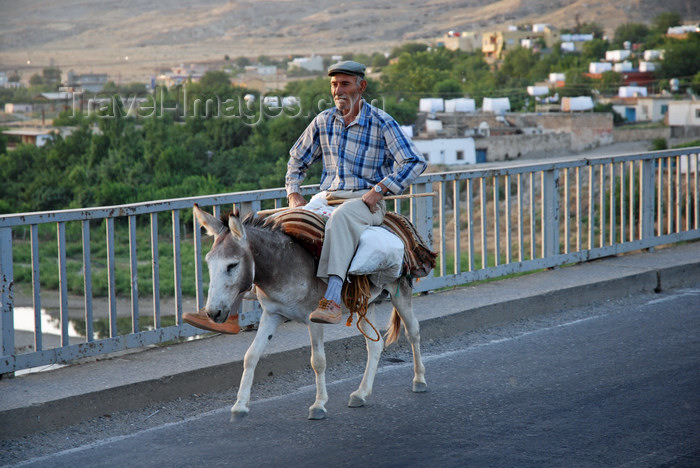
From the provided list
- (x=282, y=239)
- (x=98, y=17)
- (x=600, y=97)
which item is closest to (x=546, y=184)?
(x=282, y=239)

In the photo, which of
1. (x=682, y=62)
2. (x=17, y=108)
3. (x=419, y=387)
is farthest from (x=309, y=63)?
(x=419, y=387)

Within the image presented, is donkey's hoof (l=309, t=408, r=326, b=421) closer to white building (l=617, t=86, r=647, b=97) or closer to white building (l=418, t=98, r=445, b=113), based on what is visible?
white building (l=418, t=98, r=445, b=113)

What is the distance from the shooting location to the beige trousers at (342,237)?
225 inches

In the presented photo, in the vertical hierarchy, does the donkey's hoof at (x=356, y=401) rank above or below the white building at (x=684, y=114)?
below

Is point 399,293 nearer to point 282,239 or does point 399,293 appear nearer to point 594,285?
point 282,239

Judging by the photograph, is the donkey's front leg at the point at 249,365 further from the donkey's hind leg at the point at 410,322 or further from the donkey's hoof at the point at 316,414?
the donkey's hind leg at the point at 410,322

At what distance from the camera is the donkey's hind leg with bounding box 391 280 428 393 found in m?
6.44

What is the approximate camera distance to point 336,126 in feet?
20.4

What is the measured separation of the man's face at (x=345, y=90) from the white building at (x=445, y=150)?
79.0m

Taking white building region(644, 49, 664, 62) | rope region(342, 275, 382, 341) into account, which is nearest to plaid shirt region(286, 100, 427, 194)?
rope region(342, 275, 382, 341)

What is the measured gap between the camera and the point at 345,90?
6086 millimetres

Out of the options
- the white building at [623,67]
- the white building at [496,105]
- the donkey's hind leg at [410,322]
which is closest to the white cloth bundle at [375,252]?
the donkey's hind leg at [410,322]

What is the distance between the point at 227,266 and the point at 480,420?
1.86m

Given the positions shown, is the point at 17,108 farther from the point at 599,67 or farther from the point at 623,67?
the point at 623,67
